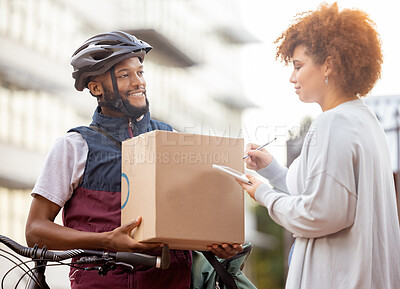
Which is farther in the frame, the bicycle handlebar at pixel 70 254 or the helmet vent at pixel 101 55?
the helmet vent at pixel 101 55

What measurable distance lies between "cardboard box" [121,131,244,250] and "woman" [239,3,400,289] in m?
0.16

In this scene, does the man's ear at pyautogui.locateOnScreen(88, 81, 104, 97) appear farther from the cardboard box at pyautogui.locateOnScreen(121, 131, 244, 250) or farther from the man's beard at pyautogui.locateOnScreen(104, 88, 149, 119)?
Result: the cardboard box at pyautogui.locateOnScreen(121, 131, 244, 250)

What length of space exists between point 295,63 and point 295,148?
6.57 meters

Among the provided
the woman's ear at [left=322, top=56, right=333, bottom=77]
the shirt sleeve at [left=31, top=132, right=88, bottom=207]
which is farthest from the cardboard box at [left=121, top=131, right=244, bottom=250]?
the woman's ear at [left=322, top=56, right=333, bottom=77]

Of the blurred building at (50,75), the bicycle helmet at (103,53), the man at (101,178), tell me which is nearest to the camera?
the man at (101,178)

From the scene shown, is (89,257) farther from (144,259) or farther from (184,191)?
(184,191)

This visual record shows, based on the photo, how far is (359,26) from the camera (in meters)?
2.89

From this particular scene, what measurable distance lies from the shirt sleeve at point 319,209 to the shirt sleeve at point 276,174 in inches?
28.2

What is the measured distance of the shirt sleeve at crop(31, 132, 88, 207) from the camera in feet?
10.5

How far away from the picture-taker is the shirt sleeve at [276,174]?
3453 millimetres

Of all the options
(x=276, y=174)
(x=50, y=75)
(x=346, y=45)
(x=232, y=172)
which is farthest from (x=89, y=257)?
(x=50, y=75)

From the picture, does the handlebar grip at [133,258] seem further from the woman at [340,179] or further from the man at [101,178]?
the woman at [340,179]

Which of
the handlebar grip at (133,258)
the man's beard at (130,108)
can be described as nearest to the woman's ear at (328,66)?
the man's beard at (130,108)

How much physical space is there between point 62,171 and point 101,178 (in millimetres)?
194
